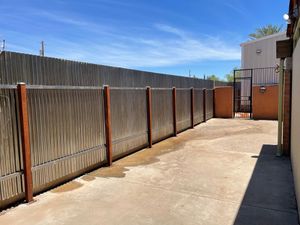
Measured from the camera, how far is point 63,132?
4609mm

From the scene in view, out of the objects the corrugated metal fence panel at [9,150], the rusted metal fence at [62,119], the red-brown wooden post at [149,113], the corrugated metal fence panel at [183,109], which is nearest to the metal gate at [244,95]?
the corrugated metal fence panel at [183,109]

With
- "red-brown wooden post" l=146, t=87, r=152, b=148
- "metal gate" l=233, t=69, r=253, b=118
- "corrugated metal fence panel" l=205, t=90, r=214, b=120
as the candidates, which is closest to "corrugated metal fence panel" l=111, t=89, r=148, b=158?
"red-brown wooden post" l=146, t=87, r=152, b=148

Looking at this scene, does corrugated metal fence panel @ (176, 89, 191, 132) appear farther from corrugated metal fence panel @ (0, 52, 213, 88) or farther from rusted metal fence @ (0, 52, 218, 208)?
corrugated metal fence panel @ (0, 52, 213, 88)

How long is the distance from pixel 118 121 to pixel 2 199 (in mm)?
3191

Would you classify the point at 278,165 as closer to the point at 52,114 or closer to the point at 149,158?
the point at 149,158

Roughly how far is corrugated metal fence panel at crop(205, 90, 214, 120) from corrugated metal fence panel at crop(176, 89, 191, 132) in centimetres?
307

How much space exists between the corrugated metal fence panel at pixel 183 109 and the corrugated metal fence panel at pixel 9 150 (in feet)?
22.9

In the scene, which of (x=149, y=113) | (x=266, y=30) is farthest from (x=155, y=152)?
(x=266, y=30)

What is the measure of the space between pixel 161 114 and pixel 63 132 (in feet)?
14.8

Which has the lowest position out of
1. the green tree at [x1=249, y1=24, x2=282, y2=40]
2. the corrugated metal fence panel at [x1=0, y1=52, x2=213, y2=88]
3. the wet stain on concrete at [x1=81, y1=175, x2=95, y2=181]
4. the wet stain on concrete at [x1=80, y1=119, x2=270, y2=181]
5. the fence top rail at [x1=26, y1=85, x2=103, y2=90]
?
the wet stain on concrete at [x1=80, y1=119, x2=270, y2=181]

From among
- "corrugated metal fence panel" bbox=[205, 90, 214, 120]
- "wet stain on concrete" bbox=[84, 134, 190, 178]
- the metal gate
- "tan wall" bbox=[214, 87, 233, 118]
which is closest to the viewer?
"wet stain on concrete" bbox=[84, 134, 190, 178]

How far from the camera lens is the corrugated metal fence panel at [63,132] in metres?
4.09

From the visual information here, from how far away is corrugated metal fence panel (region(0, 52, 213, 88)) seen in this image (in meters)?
3.68

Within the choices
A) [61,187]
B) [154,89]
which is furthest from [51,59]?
[154,89]
